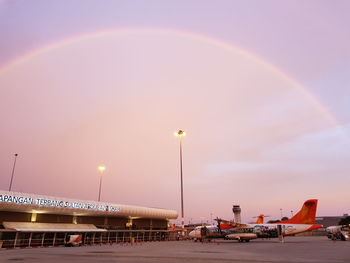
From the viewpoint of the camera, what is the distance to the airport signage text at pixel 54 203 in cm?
3934

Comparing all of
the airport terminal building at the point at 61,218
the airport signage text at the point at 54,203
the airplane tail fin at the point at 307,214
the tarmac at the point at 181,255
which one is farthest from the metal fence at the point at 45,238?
the airplane tail fin at the point at 307,214

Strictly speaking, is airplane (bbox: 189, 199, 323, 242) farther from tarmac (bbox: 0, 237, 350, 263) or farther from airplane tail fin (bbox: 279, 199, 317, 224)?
tarmac (bbox: 0, 237, 350, 263)

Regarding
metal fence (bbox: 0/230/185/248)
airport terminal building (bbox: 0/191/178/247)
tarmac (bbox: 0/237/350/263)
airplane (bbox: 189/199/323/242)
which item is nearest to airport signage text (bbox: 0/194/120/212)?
airport terminal building (bbox: 0/191/178/247)

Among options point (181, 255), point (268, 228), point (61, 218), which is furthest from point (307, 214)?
point (61, 218)

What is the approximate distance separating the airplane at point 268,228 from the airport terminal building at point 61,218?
56.5 feet

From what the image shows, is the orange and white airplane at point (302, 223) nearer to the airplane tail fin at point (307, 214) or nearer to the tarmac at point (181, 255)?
the airplane tail fin at point (307, 214)

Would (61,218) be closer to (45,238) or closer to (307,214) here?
(45,238)

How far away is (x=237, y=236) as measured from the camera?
52.4 meters

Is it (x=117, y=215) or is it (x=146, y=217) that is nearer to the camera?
(x=117, y=215)

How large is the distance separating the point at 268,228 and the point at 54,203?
38070 mm

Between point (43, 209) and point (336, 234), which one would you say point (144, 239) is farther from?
point (336, 234)

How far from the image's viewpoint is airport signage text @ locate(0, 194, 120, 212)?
39344 mm

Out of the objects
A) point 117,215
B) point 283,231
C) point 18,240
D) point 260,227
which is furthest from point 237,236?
point 18,240

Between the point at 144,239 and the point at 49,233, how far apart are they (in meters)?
23.2
